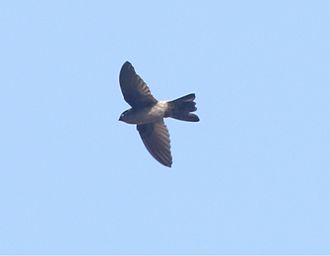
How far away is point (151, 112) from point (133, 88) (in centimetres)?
56

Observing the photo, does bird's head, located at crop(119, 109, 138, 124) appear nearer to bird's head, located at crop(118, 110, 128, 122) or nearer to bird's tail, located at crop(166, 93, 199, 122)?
bird's head, located at crop(118, 110, 128, 122)

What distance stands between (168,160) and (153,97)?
1.19 meters

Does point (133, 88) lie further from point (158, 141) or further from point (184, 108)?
point (158, 141)

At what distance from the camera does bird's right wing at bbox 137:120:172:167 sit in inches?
1763

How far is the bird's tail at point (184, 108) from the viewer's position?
1735 inches

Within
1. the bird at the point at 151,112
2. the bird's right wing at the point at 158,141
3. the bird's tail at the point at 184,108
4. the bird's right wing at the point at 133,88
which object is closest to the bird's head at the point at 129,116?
the bird at the point at 151,112

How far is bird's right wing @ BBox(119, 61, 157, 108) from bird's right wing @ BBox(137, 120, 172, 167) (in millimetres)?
650

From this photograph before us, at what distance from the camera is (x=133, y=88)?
44.1 metres

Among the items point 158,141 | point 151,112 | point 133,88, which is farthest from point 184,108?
point 158,141

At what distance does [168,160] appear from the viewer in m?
44.8

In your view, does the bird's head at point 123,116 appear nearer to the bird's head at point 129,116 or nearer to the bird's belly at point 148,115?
the bird's head at point 129,116

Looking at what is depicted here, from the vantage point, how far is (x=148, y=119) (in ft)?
146

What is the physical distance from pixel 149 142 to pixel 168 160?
19.0 inches

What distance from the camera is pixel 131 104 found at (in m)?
44.4
